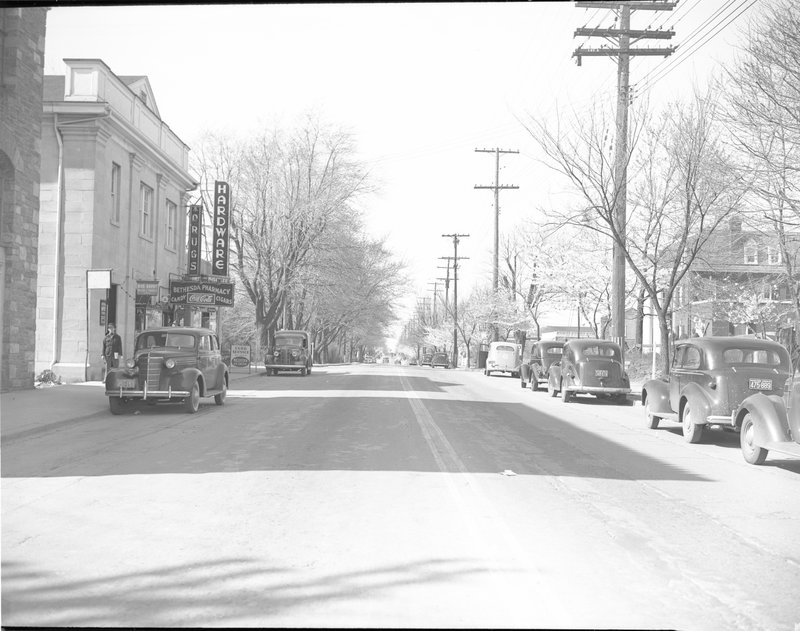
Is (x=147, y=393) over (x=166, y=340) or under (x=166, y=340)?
under

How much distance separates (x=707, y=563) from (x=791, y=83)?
11799 mm

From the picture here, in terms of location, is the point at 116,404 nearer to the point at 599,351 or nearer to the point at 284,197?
the point at 599,351

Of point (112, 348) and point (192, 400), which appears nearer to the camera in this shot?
point (192, 400)

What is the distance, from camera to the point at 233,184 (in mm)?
43750

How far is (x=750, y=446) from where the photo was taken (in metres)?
11.1

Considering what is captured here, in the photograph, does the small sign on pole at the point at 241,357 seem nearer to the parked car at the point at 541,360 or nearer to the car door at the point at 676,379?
the parked car at the point at 541,360

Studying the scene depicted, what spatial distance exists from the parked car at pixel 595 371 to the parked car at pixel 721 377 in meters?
7.10

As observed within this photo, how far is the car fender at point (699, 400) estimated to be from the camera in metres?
13.0

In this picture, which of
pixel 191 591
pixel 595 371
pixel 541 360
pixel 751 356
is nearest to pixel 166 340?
pixel 595 371

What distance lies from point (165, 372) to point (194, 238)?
17572 millimetres

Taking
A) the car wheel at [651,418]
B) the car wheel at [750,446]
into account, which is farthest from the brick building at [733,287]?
the car wheel at [750,446]

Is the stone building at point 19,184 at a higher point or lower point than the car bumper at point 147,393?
higher

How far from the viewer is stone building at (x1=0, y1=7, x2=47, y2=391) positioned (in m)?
18.9

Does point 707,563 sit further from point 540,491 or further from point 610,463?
point 610,463
